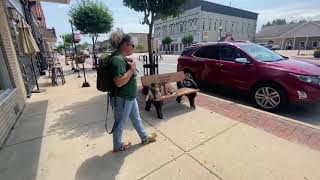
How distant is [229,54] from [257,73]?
3.93 ft

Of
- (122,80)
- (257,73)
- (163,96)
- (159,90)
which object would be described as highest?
(122,80)

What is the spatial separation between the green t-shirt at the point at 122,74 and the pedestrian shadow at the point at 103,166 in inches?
37.1

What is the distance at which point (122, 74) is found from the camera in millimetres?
2396

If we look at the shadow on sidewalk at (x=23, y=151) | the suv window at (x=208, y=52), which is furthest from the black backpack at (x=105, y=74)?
the suv window at (x=208, y=52)

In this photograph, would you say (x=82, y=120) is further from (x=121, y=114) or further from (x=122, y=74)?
(x=122, y=74)

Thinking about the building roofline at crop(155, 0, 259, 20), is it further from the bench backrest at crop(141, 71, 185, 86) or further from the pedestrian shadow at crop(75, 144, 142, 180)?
the pedestrian shadow at crop(75, 144, 142, 180)

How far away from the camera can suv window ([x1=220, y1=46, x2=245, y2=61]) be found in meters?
5.44

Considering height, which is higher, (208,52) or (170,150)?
(208,52)

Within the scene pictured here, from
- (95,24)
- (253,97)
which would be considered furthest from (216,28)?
(253,97)

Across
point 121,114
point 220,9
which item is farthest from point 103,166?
point 220,9

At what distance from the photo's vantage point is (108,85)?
2.57m

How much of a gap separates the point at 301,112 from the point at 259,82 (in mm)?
1172

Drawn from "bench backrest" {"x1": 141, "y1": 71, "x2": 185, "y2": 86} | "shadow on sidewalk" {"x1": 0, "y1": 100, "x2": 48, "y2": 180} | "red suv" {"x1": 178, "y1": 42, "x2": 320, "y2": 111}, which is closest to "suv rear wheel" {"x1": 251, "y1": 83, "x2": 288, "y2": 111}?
"red suv" {"x1": 178, "y1": 42, "x2": 320, "y2": 111}

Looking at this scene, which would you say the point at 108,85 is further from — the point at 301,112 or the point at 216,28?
the point at 216,28
